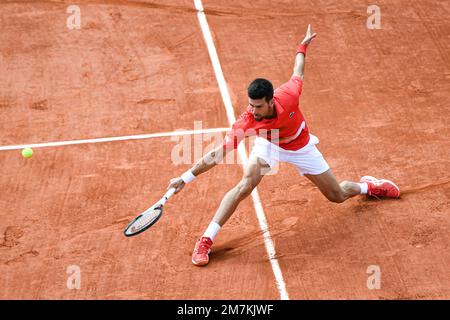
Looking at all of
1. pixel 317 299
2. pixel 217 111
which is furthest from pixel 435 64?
pixel 317 299

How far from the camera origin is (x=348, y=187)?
9.01 metres

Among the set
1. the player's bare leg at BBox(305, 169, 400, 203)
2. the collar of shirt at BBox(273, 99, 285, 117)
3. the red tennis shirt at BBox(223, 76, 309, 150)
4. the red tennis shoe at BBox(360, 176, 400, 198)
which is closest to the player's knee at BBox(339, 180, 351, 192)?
the player's bare leg at BBox(305, 169, 400, 203)

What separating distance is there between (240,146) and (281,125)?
2064mm

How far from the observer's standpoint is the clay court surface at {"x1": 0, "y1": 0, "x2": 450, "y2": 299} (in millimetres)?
8250

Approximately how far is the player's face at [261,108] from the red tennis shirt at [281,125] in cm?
10

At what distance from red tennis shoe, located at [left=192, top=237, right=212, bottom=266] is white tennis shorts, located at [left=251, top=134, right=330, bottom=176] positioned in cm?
109

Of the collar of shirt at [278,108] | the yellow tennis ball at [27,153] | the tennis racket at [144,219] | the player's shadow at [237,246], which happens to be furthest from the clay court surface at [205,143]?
the collar of shirt at [278,108]

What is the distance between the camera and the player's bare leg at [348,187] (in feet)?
28.4

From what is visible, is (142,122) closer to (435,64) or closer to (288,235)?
(288,235)

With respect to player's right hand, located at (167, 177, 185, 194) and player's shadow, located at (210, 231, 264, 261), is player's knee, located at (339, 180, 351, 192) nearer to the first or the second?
player's shadow, located at (210, 231, 264, 261)

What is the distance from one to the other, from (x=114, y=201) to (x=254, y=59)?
12.4 feet

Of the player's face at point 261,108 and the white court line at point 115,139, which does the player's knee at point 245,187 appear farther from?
the white court line at point 115,139

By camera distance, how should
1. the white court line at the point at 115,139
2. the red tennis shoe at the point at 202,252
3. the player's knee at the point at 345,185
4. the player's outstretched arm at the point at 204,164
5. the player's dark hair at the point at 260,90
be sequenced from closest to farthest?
the player's dark hair at the point at 260,90 < the player's outstretched arm at the point at 204,164 < the red tennis shoe at the point at 202,252 < the player's knee at the point at 345,185 < the white court line at the point at 115,139

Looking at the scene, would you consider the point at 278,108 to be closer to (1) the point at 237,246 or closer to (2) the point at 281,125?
(2) the point at 281,125
